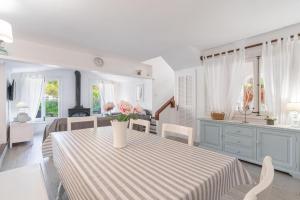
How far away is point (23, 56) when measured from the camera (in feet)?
10.7

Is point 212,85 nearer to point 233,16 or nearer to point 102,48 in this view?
point 233,16

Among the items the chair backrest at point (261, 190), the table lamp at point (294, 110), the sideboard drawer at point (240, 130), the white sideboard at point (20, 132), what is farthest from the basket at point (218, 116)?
the white sideboard at point (20, 132)

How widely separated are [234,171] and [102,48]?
12.0ft

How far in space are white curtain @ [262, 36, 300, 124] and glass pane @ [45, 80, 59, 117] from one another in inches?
276

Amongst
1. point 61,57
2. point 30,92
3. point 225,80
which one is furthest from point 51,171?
point 30,92

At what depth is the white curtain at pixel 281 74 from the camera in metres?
2.71

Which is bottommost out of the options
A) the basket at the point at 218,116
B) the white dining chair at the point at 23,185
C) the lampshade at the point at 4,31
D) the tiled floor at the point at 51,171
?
the tiled floor at the point at 51,171

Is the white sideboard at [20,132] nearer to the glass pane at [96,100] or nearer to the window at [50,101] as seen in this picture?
the window at [50,101]

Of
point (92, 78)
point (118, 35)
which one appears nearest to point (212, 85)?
point (118, 35)

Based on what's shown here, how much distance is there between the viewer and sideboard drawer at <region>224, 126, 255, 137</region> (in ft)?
9.45

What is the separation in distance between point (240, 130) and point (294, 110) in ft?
2.86

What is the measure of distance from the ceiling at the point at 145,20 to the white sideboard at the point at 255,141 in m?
1.74

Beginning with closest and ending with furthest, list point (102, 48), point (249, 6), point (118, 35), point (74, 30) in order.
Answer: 1. point (249, 6)
2. point (74, 30)
3. point (118, 35)
4. point (102, 48)

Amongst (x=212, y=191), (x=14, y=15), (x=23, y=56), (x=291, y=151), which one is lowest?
(x=291, y=151)
